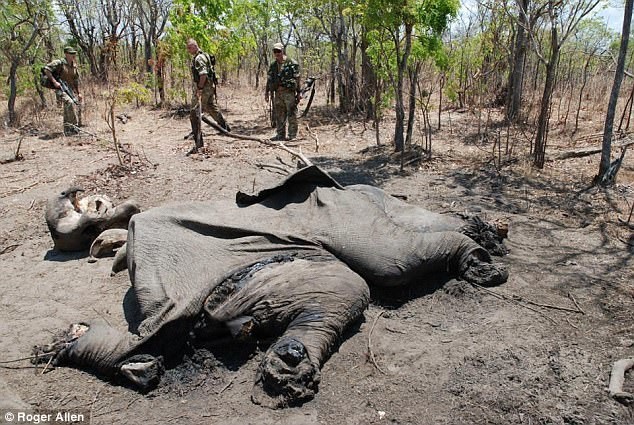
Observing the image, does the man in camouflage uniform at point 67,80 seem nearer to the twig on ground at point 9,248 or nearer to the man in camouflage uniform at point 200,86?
the man in camouflage uniform at point 200,86

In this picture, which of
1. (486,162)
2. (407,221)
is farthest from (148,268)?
(486,162)

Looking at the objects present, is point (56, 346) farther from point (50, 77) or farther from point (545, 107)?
point (50, 77)

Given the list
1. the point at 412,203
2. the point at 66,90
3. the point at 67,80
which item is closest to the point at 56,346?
the point at 412,203

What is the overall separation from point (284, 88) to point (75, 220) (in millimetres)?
5772

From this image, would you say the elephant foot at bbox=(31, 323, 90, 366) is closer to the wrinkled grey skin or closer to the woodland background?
the woodland background

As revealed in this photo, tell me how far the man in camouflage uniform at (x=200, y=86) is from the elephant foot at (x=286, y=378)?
6153 mm

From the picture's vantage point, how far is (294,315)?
3221 mm

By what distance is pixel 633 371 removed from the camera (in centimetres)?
296

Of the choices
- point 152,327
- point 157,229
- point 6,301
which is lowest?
point 6,301

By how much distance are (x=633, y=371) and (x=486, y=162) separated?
5025 mm

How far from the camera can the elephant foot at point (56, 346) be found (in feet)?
10.9

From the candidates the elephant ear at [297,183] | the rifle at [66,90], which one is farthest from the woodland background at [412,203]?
the elephant ear at [297,183]

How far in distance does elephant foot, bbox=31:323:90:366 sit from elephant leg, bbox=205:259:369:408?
1027 mm

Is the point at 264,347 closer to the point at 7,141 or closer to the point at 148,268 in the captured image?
the point at 148,268
